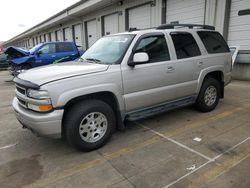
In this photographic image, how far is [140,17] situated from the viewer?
1338cm

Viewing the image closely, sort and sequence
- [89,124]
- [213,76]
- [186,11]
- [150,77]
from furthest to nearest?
[186,11], [213,76], [150,77], [89,124]

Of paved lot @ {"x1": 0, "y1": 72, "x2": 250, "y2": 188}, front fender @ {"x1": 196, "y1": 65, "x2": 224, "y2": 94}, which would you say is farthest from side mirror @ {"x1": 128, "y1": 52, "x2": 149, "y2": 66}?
front fender @ {"x1": 196, "y1": 65, "x2": 224, "y2": 94}

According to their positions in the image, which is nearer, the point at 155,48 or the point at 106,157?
the point at 106,157

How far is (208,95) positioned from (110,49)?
2.59 meters

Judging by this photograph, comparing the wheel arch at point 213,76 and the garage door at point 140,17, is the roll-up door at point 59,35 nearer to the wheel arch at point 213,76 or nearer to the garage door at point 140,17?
the garage door at point 140,17

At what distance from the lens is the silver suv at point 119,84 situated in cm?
298

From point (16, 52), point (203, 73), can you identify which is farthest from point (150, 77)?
point (16, 52)

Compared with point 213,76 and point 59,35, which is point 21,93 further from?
point 59,35

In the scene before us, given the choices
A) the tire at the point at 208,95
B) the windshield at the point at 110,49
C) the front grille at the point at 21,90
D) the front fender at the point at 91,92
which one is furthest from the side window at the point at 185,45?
the front grille at the point at 21,90

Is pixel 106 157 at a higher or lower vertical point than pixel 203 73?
lower

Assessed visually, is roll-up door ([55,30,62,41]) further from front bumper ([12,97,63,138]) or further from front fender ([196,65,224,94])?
front bumper ([12,97,63,138])

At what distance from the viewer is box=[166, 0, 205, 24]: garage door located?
9945 millimetres

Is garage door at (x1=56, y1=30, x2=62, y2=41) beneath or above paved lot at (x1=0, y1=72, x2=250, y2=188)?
above

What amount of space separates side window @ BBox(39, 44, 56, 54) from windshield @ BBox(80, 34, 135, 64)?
24.3 ft
